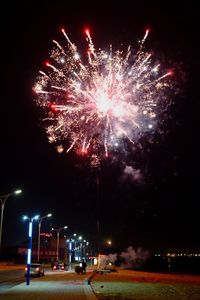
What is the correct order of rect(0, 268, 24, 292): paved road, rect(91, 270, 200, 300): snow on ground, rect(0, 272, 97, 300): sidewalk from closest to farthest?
rect(0, 272, 97, 300): sidewalk < rect(91, 270, 200, 300): snow on ground < rect(0, 268, 24, 292): paved road

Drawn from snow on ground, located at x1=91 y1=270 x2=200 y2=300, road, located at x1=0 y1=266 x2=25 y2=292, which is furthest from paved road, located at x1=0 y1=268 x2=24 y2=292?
snow on ground, located at x1=91 y1=270 x2=200 y2=300

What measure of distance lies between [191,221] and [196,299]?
350 ft

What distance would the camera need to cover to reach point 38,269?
147 feet

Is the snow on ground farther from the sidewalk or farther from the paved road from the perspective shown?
the paved road

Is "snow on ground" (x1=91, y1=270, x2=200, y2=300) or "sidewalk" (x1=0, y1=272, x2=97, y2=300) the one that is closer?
"sidewalk" (x1=0, y1=272, x2=97, y2=300)

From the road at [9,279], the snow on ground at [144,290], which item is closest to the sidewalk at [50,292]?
the snow on ground at [144,290]

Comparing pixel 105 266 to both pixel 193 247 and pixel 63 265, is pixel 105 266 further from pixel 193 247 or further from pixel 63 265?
pixel 193 247

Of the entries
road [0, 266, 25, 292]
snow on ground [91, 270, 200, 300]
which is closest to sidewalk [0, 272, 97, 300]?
snow on ground [91, 270, 200, 300]

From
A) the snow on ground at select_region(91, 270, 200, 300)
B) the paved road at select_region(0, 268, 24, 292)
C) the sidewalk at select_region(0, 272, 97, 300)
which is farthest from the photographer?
the paved road at select_region(0, 268, 24, 292)

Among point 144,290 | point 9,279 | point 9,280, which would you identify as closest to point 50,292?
point 144,290

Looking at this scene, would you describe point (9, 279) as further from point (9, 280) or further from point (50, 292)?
point (50, 292)

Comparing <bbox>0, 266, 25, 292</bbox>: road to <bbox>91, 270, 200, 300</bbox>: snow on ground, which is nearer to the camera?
<bbox>91, 270, 200, 300</bbox>: snow on ground

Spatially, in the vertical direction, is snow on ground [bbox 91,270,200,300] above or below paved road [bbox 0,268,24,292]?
below

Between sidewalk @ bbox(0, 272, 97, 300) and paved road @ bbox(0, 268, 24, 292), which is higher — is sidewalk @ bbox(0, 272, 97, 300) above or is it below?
below
